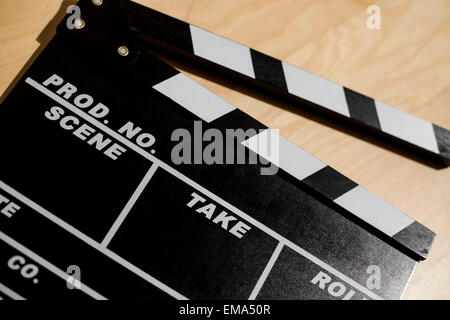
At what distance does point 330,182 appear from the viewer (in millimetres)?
730

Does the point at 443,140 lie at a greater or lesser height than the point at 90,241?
greater

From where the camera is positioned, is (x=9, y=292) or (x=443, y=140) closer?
(x=9, y=292)

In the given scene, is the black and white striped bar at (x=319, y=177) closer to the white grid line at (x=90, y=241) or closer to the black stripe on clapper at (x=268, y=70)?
the black stripe on clapper at (x=268, y=70)

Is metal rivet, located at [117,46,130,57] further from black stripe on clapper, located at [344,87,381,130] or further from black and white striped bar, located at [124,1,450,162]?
black stripe on clapper, located at [344,87,381,130]

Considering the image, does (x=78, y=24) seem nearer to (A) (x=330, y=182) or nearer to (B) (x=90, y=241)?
(B) (x=90, y=241)

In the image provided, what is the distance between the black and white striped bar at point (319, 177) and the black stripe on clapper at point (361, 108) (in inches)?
5.3

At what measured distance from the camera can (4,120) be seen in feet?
2.23

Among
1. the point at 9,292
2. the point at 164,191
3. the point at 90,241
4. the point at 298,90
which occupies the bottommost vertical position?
the point at 9,292

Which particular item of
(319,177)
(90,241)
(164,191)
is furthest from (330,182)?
(90,241)

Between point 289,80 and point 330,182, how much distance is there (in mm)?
227

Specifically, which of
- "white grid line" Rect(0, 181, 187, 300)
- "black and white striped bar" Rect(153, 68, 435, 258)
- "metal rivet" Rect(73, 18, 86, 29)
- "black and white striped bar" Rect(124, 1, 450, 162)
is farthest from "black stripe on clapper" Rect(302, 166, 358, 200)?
"metal rivet" Rect(73, 18, 86, 29)

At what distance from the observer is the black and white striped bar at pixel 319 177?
0.72 m
